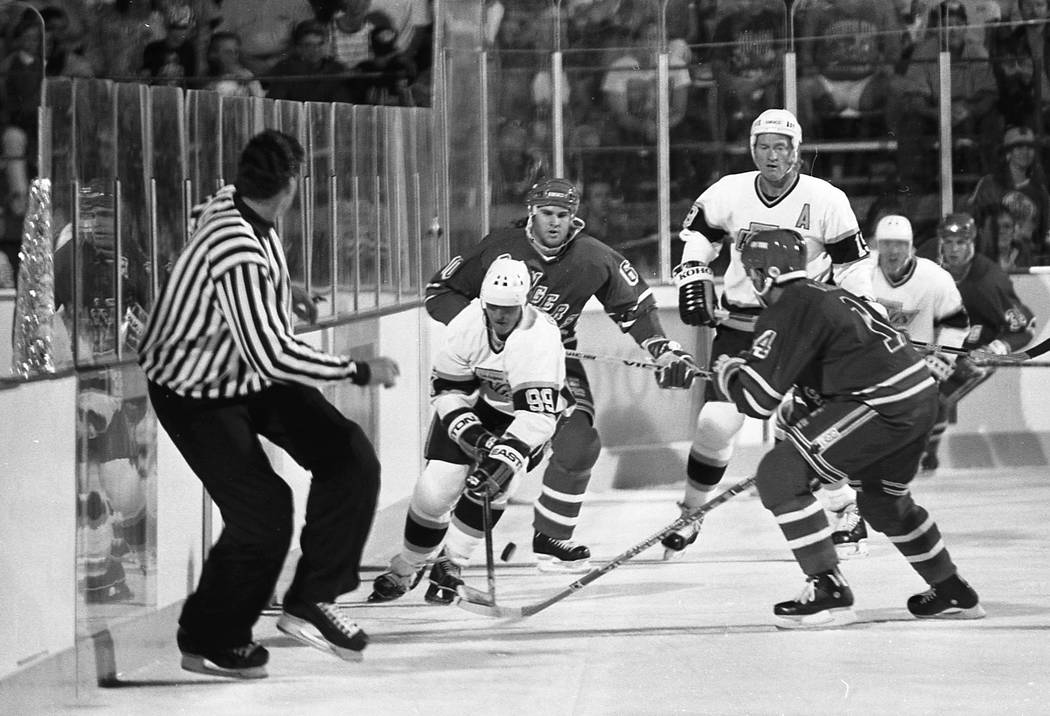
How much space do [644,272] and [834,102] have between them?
1.08m

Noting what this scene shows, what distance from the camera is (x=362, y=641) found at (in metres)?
4.16

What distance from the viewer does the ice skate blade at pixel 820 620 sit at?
15.7 ft

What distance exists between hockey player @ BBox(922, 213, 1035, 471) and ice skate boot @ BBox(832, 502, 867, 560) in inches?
55.4

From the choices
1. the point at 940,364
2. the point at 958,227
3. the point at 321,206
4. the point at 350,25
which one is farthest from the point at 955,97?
the point at 321,206

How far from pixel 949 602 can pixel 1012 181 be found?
3.84m

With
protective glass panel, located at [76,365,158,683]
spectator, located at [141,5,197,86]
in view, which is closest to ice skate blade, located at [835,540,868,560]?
protective glass panel, located at [76,365,158,683]

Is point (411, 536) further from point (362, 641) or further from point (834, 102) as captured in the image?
point (834, 102)

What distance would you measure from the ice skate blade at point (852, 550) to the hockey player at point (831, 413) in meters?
1.12

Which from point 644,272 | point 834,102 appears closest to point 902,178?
point 834,102

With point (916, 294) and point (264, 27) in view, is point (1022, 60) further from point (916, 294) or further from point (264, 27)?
point (264, 27)

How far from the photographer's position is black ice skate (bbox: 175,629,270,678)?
4105mm

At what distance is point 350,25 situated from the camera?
8023 millimetres

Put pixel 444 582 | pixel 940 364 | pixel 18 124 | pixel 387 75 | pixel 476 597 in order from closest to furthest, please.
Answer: pixel 476 597 → pixel 444 582 → pixel 18 124 → pixel 940 364 → pixel 387 75

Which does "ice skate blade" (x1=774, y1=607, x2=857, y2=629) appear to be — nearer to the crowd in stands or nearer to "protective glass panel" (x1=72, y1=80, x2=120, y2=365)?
"protective glass panel" (x1=72, y1=80, x2=120, y2=365)
